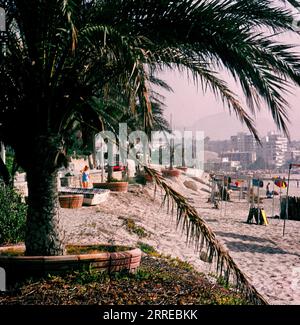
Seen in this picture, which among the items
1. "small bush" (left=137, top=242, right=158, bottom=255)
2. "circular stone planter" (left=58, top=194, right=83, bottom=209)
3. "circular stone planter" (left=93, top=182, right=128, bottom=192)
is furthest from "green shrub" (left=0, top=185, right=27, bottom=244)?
"circular stone planter" (left=93, top=182, right=128, bottom=192)

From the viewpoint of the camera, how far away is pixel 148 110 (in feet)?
13.0

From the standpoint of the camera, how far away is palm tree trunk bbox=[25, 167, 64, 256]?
472cm

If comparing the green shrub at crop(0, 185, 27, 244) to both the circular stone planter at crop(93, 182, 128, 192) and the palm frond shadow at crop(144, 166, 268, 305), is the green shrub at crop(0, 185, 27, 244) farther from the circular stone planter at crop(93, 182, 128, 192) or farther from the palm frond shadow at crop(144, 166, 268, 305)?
the circular stone planter at crop(93, 182, 128, 192)

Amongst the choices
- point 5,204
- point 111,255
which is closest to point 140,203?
point 5,204

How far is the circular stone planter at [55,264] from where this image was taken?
4496mm

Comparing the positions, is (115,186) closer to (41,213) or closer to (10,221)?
(10,221)

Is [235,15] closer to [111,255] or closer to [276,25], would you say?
[276,25]

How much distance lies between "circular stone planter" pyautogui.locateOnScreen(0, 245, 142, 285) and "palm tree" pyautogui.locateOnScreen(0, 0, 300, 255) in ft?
0.90

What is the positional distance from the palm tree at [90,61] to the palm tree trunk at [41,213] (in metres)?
0.01

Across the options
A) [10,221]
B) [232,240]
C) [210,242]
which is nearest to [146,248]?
[10,221]

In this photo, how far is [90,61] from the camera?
199 inches

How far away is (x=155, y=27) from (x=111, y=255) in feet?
8.53

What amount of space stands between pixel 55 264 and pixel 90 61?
245 cm
